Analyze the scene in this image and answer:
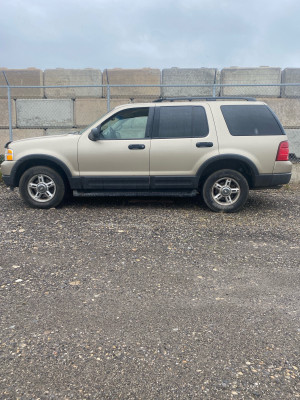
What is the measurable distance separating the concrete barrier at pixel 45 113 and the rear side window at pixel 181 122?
4.67m

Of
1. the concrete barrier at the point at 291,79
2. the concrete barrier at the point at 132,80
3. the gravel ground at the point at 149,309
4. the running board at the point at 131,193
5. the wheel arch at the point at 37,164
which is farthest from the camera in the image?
the concrete barrier at the point at 132,80

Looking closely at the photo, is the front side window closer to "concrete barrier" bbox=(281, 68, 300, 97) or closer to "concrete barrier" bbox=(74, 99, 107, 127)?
"concrete barrier" bbox=(74, 99, 107, 127)

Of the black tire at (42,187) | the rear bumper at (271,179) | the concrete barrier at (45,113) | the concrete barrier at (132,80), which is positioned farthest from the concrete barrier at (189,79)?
the black tire at (42,187)

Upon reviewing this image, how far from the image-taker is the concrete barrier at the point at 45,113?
10.7m

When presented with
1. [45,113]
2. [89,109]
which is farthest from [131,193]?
[45,113]

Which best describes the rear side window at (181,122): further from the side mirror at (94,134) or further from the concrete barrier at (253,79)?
the concrete barrier at (253,79)

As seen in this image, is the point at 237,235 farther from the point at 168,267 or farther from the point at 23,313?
the point at 23,313

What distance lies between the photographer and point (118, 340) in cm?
291

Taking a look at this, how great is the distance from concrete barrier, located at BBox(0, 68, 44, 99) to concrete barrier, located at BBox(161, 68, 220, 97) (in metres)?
3.46

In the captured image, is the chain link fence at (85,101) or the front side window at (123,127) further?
the chain link fence at (85,101)

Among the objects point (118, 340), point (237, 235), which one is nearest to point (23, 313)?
point (118, 340)

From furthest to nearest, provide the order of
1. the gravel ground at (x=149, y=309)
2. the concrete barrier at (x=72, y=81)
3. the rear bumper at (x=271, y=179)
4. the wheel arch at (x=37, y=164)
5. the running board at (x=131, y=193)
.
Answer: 1. the concrete barrier at (x=72, y=81)
2. the running board at (x=131, y=193)
3. the wheel arch at (x=37, y=164)
4. the rear bumper at (x=271, y=179)
5. the gravel ground at (x=149, y=309)

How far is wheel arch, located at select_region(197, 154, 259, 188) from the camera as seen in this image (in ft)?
21.4

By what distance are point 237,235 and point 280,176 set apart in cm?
163
